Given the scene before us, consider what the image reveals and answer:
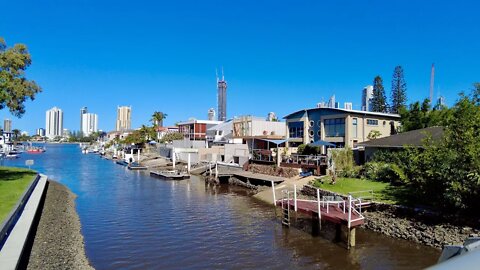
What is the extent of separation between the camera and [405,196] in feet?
80.3

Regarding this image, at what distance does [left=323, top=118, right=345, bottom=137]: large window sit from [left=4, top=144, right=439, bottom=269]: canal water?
15.8m

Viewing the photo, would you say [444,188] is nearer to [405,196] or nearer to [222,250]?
[405,196]

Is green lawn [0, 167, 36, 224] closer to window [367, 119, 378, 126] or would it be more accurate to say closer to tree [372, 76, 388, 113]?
window [367, 119, 378, 126]

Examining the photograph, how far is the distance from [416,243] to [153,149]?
85608mm

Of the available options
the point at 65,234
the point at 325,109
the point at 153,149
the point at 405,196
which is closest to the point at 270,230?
the point at 405,196

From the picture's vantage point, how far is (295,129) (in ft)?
163

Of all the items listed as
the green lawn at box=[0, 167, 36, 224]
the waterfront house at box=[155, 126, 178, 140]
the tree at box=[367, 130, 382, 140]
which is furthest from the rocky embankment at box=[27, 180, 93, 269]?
the waterfront house at box=[155, 126, 178, 140]

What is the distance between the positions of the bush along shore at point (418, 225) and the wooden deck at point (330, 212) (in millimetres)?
2034

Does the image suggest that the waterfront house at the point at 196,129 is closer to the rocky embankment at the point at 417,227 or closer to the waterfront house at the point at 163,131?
the waterfront house at the point at 163,131

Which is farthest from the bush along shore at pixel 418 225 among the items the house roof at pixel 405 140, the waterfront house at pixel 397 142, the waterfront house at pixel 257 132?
the waterfront house at pixel 257 132

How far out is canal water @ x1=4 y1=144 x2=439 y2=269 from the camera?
1694 centimetres

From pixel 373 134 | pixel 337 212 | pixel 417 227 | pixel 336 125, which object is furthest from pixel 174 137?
pixel 417 227

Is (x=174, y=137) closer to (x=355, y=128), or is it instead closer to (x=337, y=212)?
(x=355, y=128)

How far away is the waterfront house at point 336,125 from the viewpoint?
138 feet
